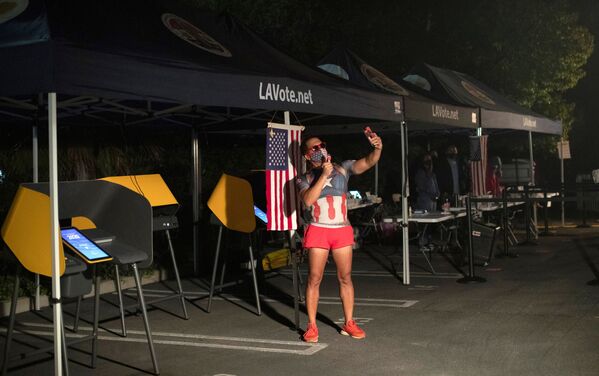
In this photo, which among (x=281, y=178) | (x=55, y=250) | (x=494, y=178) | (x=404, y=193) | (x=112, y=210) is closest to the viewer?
(x=55, y=250)

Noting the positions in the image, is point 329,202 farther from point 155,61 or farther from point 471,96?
point 471,96

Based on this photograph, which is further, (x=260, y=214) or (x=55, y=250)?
(x=260, y=214)

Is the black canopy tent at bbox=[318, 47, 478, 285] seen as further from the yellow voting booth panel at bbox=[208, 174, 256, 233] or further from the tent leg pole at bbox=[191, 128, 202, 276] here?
the tent leg pole at bbox=[191, 128, 202, 276]

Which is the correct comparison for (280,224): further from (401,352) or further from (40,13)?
(40,13)

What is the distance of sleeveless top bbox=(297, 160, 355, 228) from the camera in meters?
7.51

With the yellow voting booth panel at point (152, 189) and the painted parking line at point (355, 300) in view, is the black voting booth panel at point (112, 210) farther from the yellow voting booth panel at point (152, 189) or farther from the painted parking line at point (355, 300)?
the painted parking line at point (355, 300)

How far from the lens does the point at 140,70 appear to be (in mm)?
6230

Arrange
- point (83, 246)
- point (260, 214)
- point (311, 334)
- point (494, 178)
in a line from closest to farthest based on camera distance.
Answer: point (83, 246) → point (311, 334) → point (260, 214) → point (494, 178)

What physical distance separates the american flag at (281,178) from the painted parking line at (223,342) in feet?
4.13

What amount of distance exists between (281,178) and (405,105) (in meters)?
2.94

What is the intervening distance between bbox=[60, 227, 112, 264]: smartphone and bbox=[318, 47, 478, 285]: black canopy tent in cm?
489

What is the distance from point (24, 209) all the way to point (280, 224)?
308 cm

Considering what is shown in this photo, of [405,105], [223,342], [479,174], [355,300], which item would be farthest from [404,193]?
[479,174]

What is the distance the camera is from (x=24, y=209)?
19.8 feet
